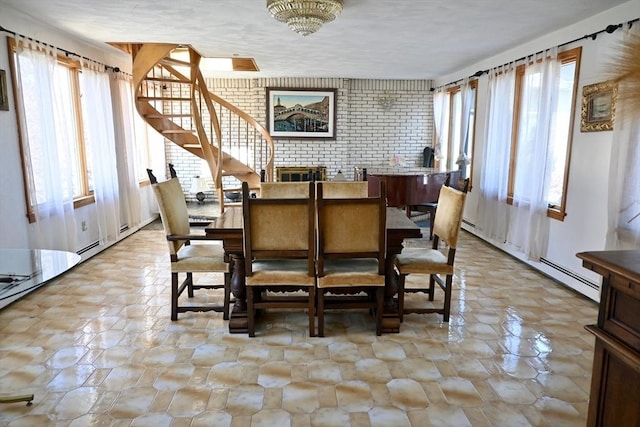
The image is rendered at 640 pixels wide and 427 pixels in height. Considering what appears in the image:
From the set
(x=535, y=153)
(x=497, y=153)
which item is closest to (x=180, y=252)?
(x=535, y=153)

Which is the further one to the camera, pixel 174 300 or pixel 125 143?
pixel 125 143

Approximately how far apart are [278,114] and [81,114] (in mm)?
3548

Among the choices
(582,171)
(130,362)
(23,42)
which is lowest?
(130,362)

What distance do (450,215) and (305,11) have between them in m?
1.75

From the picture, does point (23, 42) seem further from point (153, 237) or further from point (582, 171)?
point (582, 171)

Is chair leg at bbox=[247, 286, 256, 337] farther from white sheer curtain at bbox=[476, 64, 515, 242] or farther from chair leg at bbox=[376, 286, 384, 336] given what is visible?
white sheer curtain at bbox=[476, 64, 515, 242]

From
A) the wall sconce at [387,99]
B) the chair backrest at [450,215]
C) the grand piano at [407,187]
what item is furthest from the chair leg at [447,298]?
the wall sconce at [387,99]

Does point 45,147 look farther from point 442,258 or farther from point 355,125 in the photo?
point 355,125

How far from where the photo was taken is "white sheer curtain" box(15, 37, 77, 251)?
367 centimetres

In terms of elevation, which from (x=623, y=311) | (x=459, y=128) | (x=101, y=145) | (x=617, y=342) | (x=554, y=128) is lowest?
(x=617, y=342)

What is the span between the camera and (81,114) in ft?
15.8

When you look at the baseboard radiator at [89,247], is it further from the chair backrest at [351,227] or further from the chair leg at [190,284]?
Answer: the chair backrest at [351,227]

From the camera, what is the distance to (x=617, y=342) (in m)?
1.39

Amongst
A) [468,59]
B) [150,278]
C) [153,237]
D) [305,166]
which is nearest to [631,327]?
[150,278]
